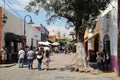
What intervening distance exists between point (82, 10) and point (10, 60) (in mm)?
12638

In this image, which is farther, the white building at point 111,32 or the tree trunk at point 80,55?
the tree trunk at point 80,55

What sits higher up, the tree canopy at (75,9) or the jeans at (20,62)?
the tree canopy at (75,9)

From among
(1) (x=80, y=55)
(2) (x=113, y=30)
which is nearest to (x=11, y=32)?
(1) (x=80, y=55)

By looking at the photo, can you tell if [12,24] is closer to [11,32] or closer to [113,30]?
[11,32]

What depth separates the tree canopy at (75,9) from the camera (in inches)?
968

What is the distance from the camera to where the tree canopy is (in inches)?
968

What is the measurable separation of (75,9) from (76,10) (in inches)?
4.1

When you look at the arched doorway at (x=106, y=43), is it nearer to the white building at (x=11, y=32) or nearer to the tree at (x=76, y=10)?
the tree at (x=76, y=10)

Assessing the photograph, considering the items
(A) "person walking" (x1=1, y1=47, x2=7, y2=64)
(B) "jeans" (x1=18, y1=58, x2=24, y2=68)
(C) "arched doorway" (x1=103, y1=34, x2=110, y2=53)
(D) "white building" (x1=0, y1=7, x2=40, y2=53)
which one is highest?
(D) "white building" (x1=0, y1=7, x2=40, y2=53)

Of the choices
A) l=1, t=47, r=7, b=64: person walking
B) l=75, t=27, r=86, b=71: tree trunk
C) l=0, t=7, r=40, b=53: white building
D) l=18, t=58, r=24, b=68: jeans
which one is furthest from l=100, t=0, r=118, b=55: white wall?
l=0, t=7, r=40, b=53: white building

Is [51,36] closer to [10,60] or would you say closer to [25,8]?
[10,60]

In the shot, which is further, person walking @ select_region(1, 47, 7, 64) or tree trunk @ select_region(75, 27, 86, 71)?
person walking @ select_region(1, 47, 7, 64)

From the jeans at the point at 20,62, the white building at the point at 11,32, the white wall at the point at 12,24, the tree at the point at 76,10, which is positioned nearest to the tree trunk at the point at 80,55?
the tree at the point at 76,10

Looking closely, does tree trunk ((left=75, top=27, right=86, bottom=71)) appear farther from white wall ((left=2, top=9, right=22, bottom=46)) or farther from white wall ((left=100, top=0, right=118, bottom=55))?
white wall ((left=2, top=9, right=22, bottom=46))
